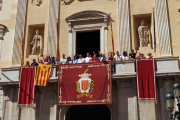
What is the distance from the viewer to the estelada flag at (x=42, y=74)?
17891mm

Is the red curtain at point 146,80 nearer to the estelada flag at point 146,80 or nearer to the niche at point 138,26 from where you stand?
the estelada flag at point 146,80

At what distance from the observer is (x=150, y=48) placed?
19.3 meters

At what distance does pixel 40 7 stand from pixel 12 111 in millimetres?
8260

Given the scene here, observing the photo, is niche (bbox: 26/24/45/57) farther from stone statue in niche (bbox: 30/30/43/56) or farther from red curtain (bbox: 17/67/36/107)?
red curtain (bbox: 17/67/36/107)

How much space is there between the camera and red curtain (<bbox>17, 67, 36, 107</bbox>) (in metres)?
18.0

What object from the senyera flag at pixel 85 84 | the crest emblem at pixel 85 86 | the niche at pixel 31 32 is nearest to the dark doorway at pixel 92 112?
the senyera flag at pixel 85 84

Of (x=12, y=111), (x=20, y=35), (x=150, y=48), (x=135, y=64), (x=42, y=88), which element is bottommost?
(x=12, y=111)

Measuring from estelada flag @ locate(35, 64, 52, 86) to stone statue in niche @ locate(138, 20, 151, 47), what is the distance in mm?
6427

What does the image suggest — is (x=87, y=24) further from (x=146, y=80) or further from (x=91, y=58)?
(x=146, y=80)

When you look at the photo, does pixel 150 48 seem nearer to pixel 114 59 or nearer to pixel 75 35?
pixel 114 59

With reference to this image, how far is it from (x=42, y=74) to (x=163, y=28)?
27.7 feet

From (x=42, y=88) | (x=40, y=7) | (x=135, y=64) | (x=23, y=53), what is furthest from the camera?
(x=40, y=7)

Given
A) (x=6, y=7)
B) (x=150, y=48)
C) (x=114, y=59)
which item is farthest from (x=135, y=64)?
(x=6, y=7)

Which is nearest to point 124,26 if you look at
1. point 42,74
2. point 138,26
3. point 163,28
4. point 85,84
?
point 138,26
